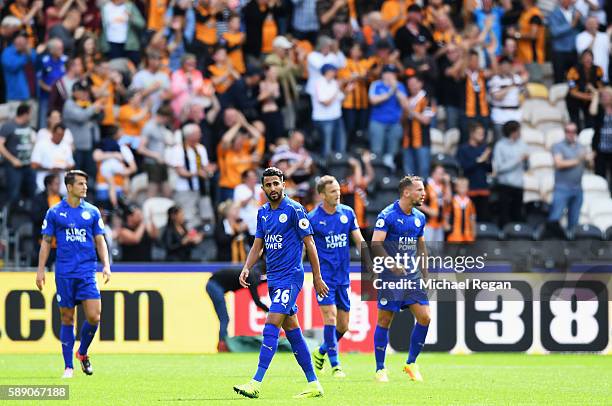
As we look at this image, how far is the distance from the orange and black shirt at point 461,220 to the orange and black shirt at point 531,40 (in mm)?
5493

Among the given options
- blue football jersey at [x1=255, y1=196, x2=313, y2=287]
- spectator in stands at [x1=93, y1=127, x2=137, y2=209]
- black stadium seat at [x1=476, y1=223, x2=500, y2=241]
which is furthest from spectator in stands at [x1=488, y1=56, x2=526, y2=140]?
blue football jersey at [x1=255, y1=196, x2=313, y2=287]

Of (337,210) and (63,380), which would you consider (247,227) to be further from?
(63,380)

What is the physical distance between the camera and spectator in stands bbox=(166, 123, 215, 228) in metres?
23.3

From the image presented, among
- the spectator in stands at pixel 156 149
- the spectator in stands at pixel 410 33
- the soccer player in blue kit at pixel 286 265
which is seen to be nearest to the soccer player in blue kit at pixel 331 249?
the soccer player in blue kit at pixel 286 265

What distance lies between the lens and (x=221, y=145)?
23609mm

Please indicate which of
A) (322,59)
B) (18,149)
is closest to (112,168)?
(18,149)

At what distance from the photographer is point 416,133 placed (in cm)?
2442

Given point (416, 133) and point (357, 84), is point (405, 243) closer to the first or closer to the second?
point (416, 133)

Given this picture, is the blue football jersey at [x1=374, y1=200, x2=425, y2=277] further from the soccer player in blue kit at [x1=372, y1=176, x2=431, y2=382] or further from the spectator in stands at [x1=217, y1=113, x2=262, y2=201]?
the spectator in stands at [x1=217, y1=113, x2=262, y2=201]

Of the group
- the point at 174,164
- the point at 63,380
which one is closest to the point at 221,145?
the point at 174,164

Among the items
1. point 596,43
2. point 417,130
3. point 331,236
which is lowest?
point 331,236

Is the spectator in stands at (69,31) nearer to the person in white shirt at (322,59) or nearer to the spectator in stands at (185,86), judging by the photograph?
the spectator in stands at (185,86)

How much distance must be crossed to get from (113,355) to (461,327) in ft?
18.7

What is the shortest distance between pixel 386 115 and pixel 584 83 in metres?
4.47
